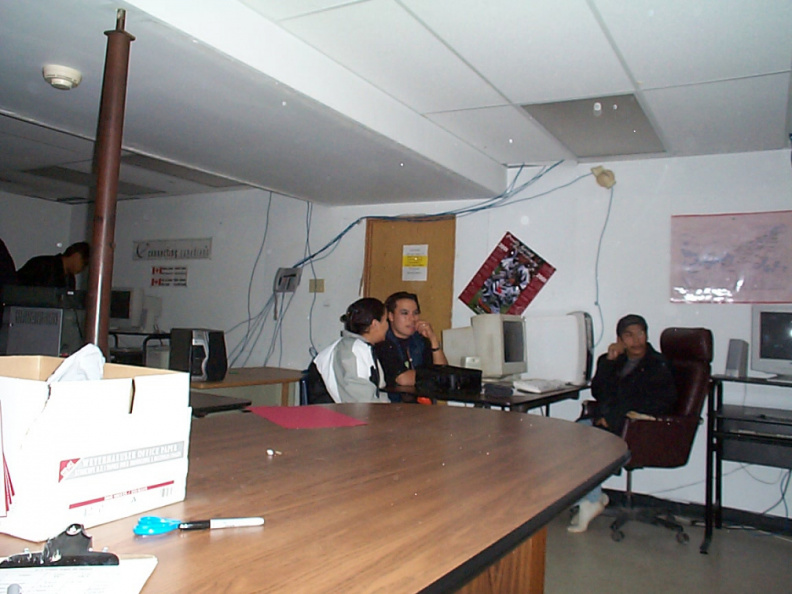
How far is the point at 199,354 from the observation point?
3961 mm

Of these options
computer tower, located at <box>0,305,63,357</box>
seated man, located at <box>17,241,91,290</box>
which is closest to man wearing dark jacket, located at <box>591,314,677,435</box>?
computer tower, located at <box>0,305,63,357</box>

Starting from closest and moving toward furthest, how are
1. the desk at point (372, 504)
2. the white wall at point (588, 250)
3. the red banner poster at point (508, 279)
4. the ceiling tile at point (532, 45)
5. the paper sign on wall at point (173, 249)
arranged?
the desk at point (372, 504)
the ceiling tile at point (532, 45)
the white wall at point (588, 250)
the red banner poster at point (508, 279)
the paper sign on wall at point (173, 249)

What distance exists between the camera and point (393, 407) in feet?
7.18

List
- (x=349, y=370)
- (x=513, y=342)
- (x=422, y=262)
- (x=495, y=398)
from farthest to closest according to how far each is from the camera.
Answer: (x=422, y=262) → (x=513, y=342) → (x=495, y=398) → (x=349, y=370)

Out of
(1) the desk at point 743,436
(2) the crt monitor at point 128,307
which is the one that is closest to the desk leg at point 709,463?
(1) the desk at point 743,436

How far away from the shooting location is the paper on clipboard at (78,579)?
651 mm

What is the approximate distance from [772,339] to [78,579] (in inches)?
149

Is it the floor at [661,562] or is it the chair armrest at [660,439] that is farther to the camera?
the chair armrest at [660,439]

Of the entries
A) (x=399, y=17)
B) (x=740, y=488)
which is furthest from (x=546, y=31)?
(x=740, y=488)

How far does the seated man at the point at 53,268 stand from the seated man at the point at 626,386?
3548mm

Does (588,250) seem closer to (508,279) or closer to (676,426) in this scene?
(508,279)

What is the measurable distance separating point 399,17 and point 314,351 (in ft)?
10.9

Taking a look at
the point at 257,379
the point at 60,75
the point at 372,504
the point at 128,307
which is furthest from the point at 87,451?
the point at 128,307

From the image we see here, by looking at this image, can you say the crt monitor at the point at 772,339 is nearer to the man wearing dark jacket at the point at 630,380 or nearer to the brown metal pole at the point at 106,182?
the man wearing dark jacket at the point at 630,380
